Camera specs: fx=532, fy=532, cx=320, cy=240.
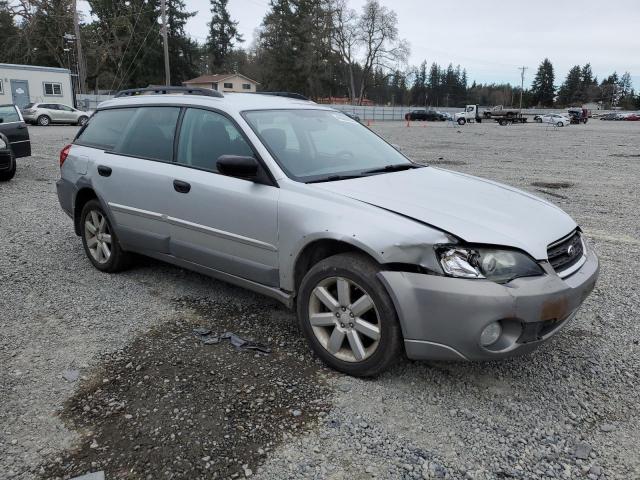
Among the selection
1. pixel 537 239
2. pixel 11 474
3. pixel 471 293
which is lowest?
pixel 11 474

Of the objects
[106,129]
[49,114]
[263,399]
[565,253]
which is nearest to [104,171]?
Result: [106,129]

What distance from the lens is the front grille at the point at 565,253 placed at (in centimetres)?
303

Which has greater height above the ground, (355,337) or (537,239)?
(537,239)

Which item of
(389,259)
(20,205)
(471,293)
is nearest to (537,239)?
(471,293)

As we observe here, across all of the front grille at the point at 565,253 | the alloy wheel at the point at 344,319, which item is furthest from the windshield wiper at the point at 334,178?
the front grille at the point at 565,253

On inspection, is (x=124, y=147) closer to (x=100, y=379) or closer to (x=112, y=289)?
(x=112, y=289)

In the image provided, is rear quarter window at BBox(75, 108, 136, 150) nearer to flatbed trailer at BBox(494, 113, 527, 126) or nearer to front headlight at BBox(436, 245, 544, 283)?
front headlight at BBox(436, 245, 544, 283)

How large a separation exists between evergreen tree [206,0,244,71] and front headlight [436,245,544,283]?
81129mm

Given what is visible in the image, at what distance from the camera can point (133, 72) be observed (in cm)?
5922

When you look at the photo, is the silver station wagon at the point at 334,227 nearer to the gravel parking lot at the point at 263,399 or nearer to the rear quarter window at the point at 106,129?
the rear quarter window at the point at 106,129

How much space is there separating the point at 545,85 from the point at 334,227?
13356 centimetres

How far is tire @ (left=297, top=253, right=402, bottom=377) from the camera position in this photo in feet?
9.72

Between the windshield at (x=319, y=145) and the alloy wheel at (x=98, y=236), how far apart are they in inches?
78.8

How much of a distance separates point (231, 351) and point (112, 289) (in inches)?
68.1
